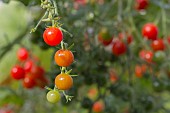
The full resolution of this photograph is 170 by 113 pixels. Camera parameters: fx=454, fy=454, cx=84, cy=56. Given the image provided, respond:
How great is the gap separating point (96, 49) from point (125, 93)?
18cm

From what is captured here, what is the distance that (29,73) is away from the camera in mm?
1752

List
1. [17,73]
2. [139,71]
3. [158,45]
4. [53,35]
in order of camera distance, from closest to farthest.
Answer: [53,35] → [17,73] → [158,45] → [139,71]

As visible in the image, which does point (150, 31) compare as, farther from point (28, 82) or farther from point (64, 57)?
point (64, 57)

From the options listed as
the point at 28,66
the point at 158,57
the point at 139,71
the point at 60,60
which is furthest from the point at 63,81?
the point at 139,71

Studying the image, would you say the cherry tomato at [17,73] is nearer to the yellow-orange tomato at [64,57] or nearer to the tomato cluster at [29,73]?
the tomato cluster at [29,73]

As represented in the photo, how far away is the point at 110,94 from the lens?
1621mm

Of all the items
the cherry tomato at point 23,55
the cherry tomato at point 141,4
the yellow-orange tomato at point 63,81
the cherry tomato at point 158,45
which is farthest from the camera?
the cherry tomato at point 23,55

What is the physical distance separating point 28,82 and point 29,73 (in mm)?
88

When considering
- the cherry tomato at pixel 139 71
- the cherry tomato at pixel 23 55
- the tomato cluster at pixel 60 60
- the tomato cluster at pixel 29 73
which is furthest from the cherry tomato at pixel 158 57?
the tomato cluster at pixel 60 60

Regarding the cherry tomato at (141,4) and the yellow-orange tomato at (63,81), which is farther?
the cherry tomato at (141,4)

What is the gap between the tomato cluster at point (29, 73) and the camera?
160cm

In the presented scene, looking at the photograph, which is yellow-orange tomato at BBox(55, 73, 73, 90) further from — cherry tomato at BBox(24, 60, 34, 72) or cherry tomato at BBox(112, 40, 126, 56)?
cherry tomato at BBox(24, 60, 34, 72)

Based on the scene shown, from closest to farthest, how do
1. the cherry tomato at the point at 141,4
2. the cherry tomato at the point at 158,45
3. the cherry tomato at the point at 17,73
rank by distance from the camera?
the cherry tomato at the point at 17,73
the cherry tomato at the point at 158,45
the cherry tomato at the point at 141,4

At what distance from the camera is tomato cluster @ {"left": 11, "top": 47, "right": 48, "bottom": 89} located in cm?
160
